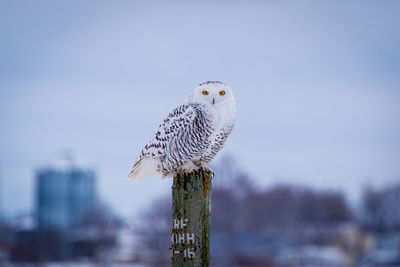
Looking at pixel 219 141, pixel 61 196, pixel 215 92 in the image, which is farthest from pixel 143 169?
pixel 61 196

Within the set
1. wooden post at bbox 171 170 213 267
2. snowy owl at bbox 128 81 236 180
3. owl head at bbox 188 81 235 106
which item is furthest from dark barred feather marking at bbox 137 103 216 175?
wooden post at bbox 171 170 213 267

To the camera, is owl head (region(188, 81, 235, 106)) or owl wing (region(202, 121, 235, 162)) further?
owl wing (region(202, 121, 235, 162))

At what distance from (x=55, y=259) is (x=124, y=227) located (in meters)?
14.7

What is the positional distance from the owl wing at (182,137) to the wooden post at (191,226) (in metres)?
0.75

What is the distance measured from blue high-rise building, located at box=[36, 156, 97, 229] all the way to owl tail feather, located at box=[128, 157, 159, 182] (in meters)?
59.5

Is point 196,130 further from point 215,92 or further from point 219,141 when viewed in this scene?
point 215,92

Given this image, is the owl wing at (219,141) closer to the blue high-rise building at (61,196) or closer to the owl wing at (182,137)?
the owl wing at (182,137)

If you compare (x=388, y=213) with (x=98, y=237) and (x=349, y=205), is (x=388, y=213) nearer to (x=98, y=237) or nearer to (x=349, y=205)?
(x=349, y=205)

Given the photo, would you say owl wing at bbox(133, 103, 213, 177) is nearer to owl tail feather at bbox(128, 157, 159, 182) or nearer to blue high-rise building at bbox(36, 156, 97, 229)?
owl tail feather at bbox(128, 157, 159, 182)

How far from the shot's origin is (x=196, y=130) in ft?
22.2

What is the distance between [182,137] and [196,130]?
0.18 m

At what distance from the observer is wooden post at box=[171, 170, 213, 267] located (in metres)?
5.99

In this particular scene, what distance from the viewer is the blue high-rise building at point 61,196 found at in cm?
6600

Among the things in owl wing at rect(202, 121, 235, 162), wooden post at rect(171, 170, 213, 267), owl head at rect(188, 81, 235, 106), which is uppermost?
owl head at rect(188, 81, 235, 106)
